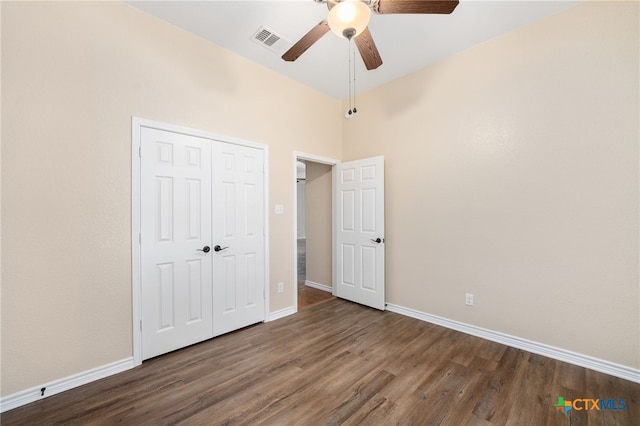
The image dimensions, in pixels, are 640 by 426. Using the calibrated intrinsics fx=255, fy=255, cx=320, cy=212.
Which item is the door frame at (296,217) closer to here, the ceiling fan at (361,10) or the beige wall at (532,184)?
the beige wall at (532,184)

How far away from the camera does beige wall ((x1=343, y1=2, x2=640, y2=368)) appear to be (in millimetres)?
2119

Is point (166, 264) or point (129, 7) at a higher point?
point (129, 7)

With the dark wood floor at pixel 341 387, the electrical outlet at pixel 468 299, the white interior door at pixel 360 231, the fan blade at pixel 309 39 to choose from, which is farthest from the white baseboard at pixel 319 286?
the fan blade at pixel 309 39

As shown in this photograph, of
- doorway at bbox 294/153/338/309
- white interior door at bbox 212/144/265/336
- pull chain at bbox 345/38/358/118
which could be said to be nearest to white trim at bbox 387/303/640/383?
doorway at bbox 294/153/338/309

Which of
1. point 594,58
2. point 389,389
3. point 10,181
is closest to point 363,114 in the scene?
point 594,58

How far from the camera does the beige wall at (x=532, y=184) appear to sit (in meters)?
2.12

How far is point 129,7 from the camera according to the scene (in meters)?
2.27

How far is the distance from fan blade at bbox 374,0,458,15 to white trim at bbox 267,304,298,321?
3250 mm

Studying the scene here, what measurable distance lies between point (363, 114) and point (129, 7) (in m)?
2.89

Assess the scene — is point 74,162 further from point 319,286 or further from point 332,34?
point 319,286

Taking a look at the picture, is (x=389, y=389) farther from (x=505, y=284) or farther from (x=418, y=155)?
(x=418, y=155)

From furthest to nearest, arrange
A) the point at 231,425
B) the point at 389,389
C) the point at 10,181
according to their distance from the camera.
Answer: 1. the point at 389,389
2. the point at 10,181
3. the point at 231,425

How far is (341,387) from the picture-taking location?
1993mm

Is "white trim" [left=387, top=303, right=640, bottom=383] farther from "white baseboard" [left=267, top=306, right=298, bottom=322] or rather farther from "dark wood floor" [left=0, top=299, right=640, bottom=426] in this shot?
"white baseboard" [left=267, top=306, right=298, bottom=322]
